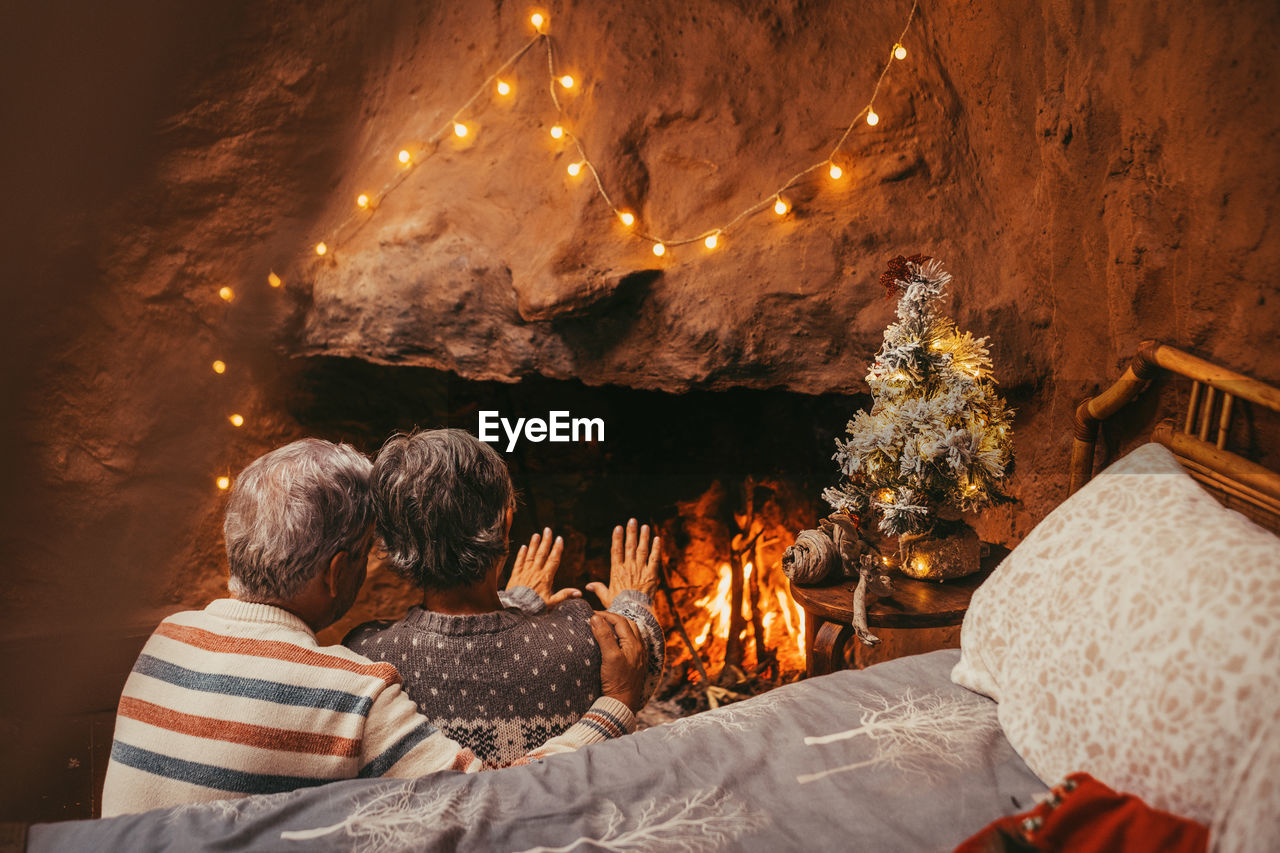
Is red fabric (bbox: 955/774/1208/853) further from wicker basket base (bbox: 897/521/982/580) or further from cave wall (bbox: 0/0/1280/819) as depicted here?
cave wall (bbox: 0/0/1280/819)

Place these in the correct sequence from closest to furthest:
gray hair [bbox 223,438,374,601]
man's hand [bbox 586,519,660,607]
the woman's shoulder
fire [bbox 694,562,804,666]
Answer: gray hair [bbox 223,438,374,601]
the woman's shoulder
man's hand [bbox 586,519,660,607]
fire [bbox 694,562,804,666]

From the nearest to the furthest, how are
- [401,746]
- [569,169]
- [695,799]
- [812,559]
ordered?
1. [695,799]
2. [401,746]
3. [812,559]
4. [569,169]

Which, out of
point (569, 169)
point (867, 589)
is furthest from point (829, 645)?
point (569, 169)

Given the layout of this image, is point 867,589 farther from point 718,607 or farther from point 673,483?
point 718,607

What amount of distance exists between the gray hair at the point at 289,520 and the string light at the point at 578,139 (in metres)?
1.13

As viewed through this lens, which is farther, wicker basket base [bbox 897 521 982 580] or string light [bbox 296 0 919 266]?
string light [bbox 296 0 919 266]

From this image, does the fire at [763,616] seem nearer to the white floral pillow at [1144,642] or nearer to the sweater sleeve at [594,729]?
the sweater sleeve at [594,729]

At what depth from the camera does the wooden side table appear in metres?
1.55

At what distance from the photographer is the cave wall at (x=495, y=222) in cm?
171

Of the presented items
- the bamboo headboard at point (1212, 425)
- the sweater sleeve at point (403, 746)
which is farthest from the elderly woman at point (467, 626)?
the bamboo headboard at point (1212, 425)

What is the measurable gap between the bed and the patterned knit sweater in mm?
208

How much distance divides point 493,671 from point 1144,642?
931 mm

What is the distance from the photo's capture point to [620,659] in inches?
53.4

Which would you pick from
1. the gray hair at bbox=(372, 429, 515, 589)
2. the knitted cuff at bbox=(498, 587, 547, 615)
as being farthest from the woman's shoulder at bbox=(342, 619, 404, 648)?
the knitted cuff at bbox=(498, 587, 547, 615)
